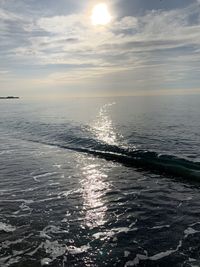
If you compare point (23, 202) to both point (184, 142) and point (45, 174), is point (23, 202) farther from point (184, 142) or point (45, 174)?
point (184, 142)

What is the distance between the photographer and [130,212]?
14164 mm

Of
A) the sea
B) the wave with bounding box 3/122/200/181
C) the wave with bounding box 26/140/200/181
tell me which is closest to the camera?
the sea

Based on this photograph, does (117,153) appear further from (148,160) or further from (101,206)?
(101,206)

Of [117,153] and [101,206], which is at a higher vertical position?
[117,153]

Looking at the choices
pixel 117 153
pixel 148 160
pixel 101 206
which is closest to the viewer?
pixel 101 206

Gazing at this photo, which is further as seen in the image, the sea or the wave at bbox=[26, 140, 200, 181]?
the wave at bbox=[26, 140, 200, 181]

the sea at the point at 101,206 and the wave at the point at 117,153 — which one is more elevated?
the wave at the point at 117,153

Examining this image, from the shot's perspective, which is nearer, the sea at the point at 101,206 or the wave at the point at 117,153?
the sea at the point at 101,206

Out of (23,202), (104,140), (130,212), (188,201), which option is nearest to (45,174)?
(23,202)

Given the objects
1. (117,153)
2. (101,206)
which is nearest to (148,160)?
(117,153)

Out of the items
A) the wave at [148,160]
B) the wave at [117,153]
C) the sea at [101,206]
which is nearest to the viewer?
the sea at [101,206]

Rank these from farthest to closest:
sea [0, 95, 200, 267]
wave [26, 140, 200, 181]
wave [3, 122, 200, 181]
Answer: wave [3, 122, 200, 181] → wave [26, 140, 200, 181] → sea [0, 95, 200, 267]

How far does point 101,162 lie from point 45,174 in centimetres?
591

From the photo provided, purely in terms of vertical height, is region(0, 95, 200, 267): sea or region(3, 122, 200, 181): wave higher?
region(3, 122, 200, 181): wave
